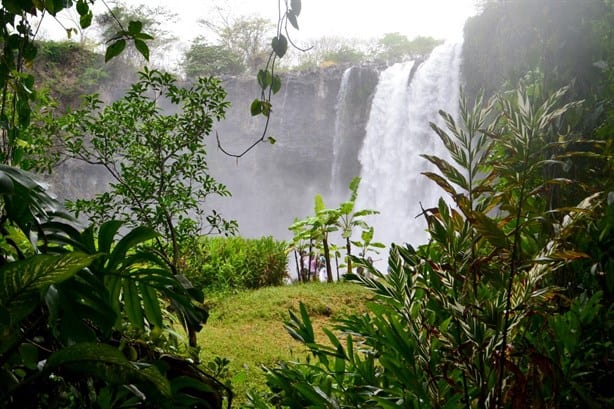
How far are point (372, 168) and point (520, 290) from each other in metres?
10.3

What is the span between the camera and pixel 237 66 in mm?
13133

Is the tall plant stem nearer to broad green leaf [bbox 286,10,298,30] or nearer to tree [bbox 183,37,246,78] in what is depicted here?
broad green leaf [bbox 286,10,298,30]

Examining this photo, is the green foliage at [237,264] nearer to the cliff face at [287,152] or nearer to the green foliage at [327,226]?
the green foliage at [327,226]

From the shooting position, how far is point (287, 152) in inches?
526

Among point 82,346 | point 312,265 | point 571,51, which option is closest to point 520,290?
point 82,346

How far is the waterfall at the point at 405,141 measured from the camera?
945 centimetres

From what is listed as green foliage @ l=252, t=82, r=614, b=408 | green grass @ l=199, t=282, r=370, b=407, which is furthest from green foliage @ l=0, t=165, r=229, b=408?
green grass @ l=199, t=282, r=370, b=407

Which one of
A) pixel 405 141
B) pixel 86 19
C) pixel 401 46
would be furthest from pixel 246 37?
pixel 86 19

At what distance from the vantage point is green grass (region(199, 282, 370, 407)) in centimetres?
293

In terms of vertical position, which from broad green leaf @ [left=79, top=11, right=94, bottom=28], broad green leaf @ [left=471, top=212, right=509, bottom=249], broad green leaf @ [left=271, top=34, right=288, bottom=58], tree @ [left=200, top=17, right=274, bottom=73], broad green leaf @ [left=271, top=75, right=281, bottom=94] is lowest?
broad green leaf @ [left=471, top=212, right=509, bottom=249]

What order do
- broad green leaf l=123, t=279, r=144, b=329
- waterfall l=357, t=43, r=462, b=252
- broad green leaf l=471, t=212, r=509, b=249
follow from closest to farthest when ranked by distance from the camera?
broad green leaf l=471, t=212, r=509, b=249
broad green leaf l=123, t=279, r=144, b=329
waterfall l=357, t=43, r=462, b=252

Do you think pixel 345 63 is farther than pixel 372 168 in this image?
Yes

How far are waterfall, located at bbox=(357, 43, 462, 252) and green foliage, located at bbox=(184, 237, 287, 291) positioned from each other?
4.08 m

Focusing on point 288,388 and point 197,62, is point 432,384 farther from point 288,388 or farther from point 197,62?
point 197,62
